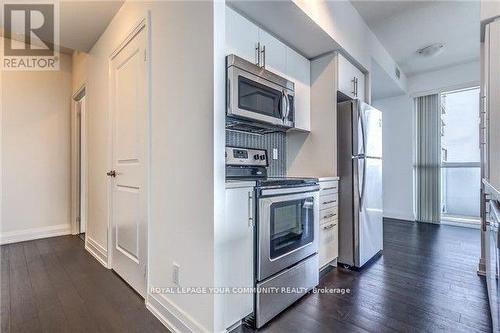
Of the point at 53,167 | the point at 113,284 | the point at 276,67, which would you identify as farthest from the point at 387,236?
the point at 53,167

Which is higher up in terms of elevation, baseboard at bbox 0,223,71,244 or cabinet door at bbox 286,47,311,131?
cabinet door at bbox 286,47,311,131

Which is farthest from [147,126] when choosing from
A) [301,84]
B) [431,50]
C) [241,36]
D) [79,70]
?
[431,50]

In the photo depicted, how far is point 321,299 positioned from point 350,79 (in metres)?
2.26

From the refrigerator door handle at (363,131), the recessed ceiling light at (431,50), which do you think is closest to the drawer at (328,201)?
the refrigerator door handle at (363,131)

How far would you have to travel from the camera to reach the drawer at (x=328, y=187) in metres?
2.35

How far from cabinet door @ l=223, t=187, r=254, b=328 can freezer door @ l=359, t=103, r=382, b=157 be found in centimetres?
159

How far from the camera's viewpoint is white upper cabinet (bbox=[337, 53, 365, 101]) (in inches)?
106

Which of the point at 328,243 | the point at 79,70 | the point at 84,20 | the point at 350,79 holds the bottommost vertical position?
the point at 328,243

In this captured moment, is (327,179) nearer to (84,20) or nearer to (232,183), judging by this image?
(232,183)

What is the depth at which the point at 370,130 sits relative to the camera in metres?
2.77

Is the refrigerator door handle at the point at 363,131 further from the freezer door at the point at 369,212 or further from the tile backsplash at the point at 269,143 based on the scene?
the tile backsplash at the point at 269,143

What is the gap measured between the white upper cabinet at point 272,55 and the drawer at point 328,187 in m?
0.63

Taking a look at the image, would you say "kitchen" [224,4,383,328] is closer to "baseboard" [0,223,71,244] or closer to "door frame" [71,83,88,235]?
"door frame" [71,83,88,235]

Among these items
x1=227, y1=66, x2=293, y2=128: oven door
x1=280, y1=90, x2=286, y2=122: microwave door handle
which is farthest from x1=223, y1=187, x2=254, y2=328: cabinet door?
x1=280, y1=90, x2=286, y2=122: microwave door handle
